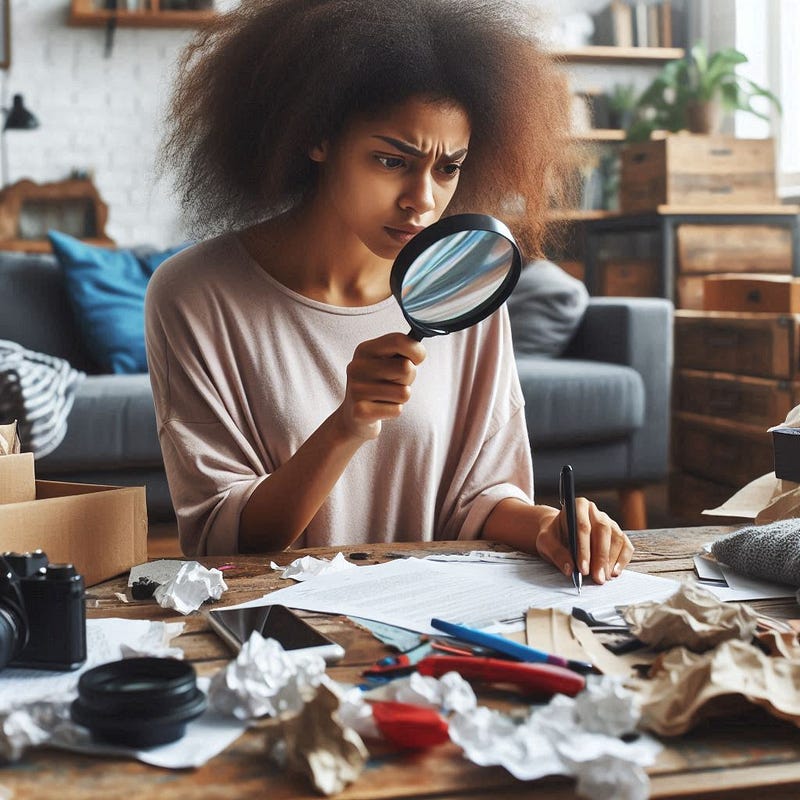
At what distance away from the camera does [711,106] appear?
13.8 ft

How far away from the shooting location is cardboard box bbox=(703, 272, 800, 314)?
10.3 ft

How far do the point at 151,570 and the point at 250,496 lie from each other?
0.26 meters

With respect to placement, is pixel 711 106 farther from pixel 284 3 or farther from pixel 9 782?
pixel 9 782

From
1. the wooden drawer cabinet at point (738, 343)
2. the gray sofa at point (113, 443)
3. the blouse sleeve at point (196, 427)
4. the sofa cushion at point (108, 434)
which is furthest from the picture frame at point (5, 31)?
the blouse sleeve at point (196, 427)

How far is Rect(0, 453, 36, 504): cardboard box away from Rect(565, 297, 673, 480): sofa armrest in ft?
8.34

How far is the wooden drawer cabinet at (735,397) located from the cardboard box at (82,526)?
8.01ft

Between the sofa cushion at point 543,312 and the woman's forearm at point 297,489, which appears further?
the sofa cushion at point 543,312

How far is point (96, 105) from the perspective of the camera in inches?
184

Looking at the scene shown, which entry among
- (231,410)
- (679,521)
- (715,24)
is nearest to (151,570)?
(231,410)

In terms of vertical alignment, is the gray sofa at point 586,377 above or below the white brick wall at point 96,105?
below

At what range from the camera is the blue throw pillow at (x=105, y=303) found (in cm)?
321

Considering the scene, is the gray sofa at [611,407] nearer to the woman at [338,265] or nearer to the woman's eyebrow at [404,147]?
the woman at [338,265]

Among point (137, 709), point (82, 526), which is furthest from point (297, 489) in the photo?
point (137, 709)

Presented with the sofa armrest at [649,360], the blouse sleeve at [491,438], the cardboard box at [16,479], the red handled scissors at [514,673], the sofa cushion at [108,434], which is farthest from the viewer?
the sofa armrest at [649,360]
